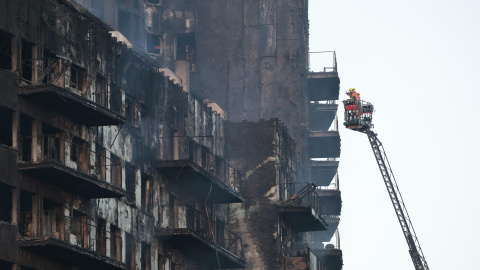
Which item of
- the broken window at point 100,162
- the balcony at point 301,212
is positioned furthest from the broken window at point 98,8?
the broken window at point 100,162

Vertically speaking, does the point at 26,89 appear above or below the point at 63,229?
above

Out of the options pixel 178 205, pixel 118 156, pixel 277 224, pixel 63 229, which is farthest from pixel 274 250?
pixel 63 229

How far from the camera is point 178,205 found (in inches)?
2108

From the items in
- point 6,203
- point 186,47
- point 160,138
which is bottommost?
point 6,203

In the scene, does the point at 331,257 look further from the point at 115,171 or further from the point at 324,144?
the point at 115,171

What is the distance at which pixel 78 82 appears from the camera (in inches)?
1727

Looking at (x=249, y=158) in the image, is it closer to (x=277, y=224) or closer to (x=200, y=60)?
(x=277, y=224)

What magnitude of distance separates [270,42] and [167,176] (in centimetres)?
2592

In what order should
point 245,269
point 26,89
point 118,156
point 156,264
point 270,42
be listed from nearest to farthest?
point 26,89, point 118,156, point 156,264, point 245,269, point 270,42

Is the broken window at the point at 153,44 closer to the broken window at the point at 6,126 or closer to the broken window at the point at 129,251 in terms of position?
the broken window at the point at 129,251

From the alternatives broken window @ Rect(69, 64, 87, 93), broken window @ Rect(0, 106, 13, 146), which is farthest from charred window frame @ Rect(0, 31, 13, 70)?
broken window @ Rect(69, 64, 87, 93)

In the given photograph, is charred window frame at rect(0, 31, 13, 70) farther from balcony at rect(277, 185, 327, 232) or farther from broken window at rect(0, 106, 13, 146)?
balcony at rect(277, 185, 327, 232)

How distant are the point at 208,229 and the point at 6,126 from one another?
63.5 feet

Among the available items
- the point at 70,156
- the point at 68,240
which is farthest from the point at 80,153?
the point at 68,240
